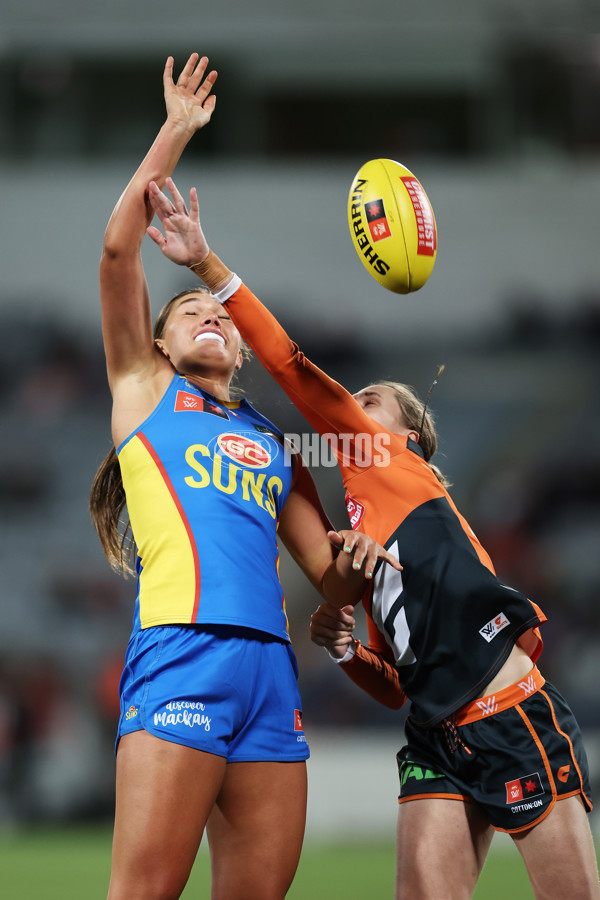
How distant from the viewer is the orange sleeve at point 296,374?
10.0 feet

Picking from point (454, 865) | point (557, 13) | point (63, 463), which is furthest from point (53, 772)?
point (557, 13)

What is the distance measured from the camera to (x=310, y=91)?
13.1m

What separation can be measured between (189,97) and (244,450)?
128cm

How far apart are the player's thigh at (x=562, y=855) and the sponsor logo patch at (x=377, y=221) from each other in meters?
1.97

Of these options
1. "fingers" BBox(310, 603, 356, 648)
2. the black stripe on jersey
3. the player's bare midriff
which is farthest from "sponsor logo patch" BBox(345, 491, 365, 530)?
the player's bare midriff

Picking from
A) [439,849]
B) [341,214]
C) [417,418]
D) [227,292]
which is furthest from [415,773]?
[341,214]

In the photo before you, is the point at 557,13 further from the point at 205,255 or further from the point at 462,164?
the point at 205,255

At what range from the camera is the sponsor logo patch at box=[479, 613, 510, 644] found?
300 centimetres

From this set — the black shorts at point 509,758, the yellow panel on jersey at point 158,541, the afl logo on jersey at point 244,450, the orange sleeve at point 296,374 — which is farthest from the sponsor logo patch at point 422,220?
the black shorts at point 509,758

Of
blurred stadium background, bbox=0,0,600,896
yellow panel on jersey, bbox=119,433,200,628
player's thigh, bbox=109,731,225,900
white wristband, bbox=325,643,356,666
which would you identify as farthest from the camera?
blurred stadium background, bbox=0,0,600,896

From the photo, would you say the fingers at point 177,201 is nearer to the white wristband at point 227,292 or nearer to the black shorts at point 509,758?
the white wristband at point 227,292

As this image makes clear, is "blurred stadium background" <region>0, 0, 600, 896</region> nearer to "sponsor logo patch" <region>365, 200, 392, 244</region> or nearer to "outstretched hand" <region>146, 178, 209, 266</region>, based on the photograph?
"sponsor logo patch" <region>365, 200, 392, 244</region>

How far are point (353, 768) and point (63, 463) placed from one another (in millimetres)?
5586

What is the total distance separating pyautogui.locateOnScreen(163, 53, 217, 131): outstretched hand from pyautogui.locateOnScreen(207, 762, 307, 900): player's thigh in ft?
6.69
